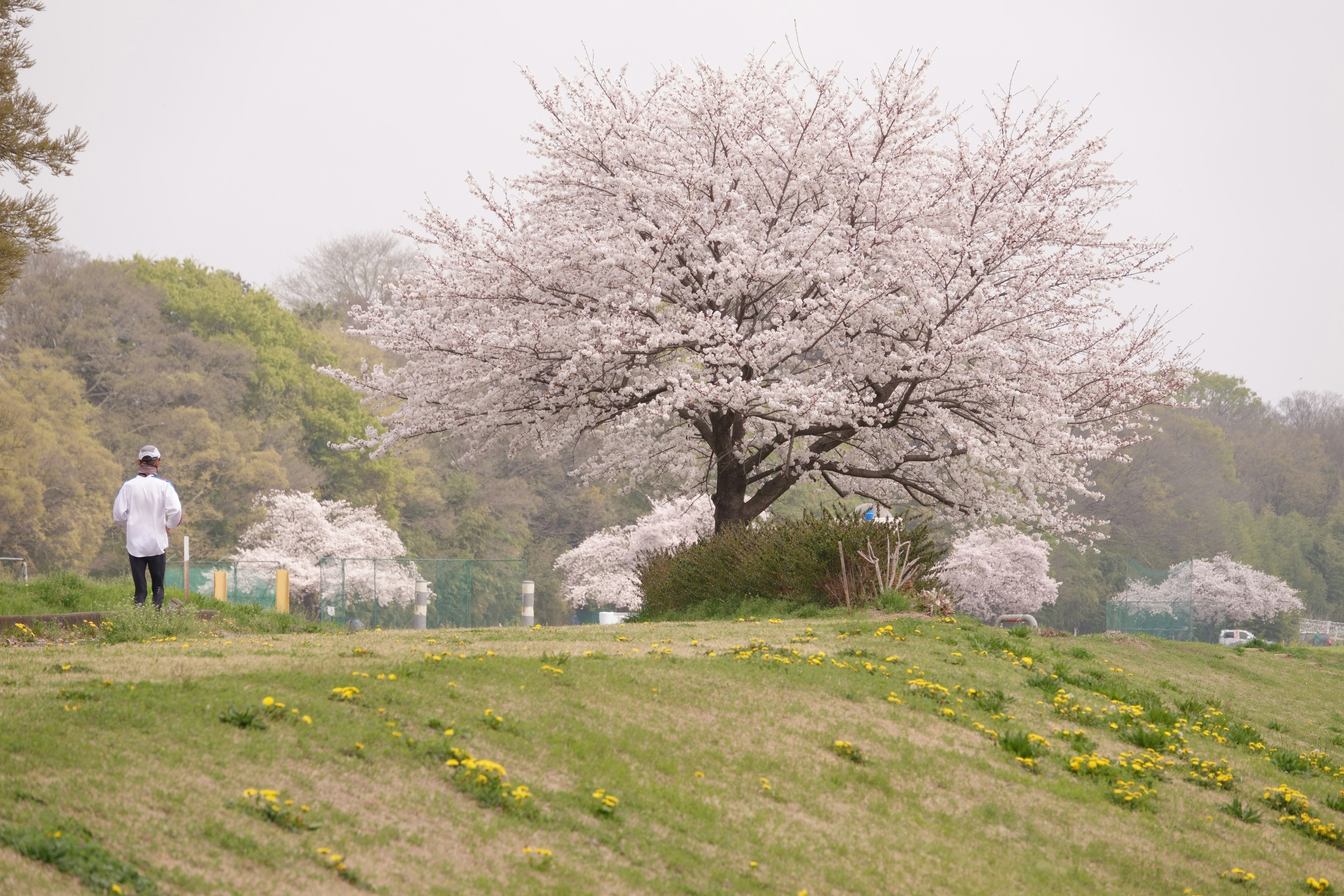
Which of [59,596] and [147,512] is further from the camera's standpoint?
[59,596]

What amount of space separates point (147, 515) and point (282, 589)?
1264 centimetres

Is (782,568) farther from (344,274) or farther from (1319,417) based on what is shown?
(1319,417)

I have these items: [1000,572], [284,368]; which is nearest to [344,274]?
[284,368]

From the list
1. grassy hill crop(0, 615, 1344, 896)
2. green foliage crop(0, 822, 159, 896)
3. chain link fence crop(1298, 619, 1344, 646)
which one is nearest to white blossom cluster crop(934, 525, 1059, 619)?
chain link fence crop(1298, 619, 1344, 646)

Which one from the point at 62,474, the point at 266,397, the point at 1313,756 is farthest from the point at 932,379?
the point at 266,397

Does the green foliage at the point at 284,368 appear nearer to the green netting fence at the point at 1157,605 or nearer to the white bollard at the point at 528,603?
the white bollard at the point at 528,603

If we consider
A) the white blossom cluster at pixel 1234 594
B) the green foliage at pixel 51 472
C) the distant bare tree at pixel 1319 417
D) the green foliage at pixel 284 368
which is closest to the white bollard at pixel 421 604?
the green foliage at pixel 51 472

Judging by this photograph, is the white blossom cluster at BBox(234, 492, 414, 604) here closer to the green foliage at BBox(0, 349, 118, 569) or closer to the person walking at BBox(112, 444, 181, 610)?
the green foliage at BBox(0, 349, 118, 569)

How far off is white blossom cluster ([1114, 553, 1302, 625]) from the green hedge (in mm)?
26205

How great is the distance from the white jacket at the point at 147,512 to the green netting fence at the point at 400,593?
1233cm

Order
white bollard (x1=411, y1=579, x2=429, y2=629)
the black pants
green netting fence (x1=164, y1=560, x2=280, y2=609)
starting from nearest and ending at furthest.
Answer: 1. the black pants
2. white bollard (x1=411, y1=579, x2=429, y2=629)
3. green netting fence (x1=164, y1=560, x2=280, y2=609)

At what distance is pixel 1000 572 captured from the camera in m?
51.5

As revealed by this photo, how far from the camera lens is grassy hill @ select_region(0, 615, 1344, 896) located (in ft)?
14.7

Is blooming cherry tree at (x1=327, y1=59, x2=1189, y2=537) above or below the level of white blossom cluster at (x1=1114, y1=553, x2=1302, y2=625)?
above
